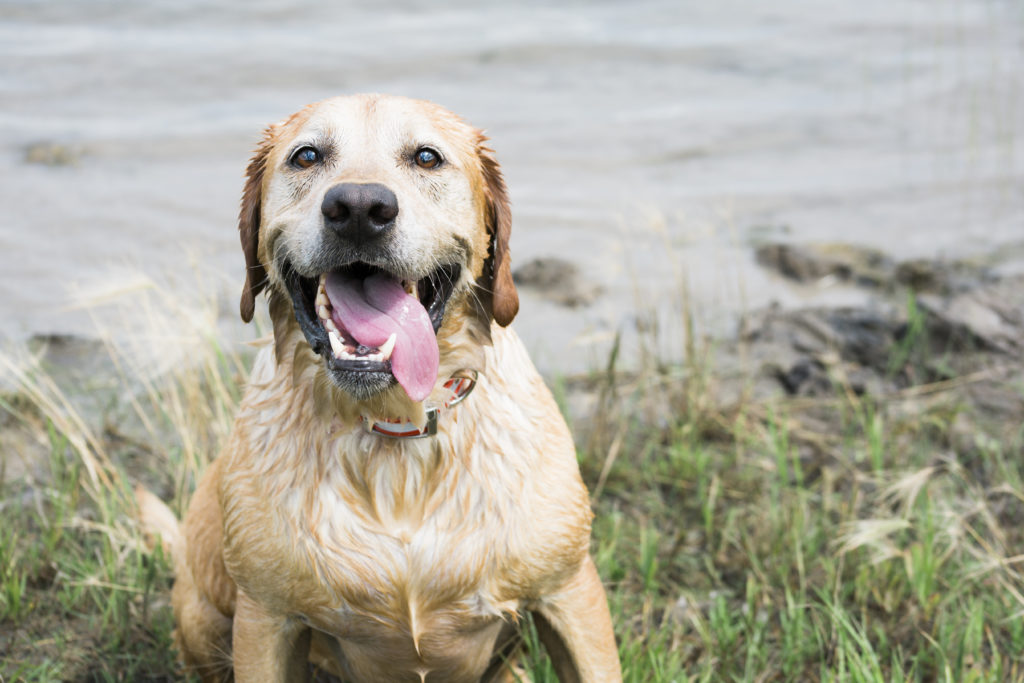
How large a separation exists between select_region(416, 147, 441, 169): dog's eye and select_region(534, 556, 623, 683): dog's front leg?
1094 mm

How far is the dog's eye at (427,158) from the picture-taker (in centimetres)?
268

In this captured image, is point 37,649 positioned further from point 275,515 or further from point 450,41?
point 450,41

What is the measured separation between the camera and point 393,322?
2.51 metres

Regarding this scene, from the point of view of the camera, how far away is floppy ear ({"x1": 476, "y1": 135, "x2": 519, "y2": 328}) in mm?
2697

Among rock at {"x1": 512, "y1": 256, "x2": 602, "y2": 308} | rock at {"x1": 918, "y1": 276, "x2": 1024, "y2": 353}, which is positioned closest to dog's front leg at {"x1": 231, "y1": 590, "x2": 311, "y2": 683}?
rock at {"x1": 512, "y1": 256, "x2": 602, "y2": 308}

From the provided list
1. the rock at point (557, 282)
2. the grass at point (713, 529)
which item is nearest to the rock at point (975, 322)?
the grass at point (713, 529)

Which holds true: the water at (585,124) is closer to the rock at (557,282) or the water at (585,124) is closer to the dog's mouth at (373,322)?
the rock at (557,282)

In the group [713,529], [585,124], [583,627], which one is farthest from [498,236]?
[585,124]

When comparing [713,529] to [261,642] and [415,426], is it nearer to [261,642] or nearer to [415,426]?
[415,426]

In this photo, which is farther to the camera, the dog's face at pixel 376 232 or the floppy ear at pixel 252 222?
the floppy ear at pixel 252 222

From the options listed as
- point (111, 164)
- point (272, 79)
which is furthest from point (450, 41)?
point (111, 164)

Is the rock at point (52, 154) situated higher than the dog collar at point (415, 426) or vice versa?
the dog collar at point (415, 426)

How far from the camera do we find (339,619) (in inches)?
104

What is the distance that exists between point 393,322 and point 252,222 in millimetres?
557
